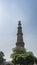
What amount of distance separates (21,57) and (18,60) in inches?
59.9

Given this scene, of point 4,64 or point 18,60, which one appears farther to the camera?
point 4,64

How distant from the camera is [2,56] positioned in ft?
322

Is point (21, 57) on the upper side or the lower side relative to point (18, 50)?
lower

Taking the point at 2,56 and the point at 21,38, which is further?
A: the point at 21,38

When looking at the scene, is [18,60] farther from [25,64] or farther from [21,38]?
[21,38]

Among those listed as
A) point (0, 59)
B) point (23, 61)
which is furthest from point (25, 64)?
point (0, 59)

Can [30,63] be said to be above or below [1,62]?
below

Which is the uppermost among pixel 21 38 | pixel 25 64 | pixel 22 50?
pixel 21 38

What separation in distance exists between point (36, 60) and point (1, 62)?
110 ft

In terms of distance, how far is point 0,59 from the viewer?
94938mm

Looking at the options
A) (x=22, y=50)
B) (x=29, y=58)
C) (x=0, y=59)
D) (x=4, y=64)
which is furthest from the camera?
(x=4, y=64)

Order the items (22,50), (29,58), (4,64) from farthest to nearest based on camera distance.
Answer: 1. (4,64)
2. (22,50)
3. (29,58)

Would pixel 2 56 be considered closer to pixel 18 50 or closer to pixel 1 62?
pixel 1 62

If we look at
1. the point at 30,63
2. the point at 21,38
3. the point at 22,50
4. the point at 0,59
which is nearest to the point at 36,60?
the point at 30,63
